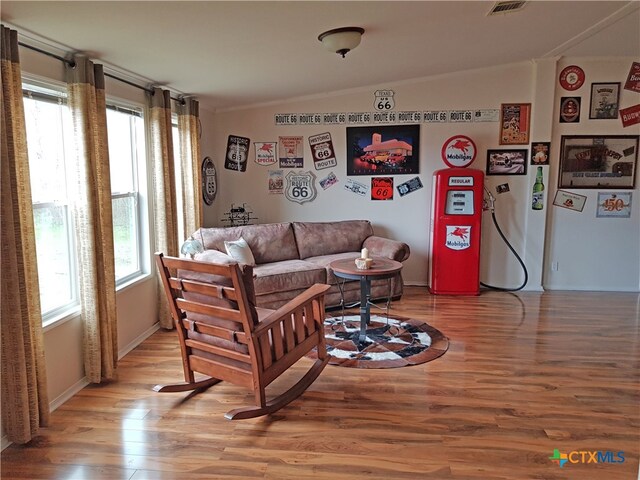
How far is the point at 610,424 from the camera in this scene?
2.58 metres

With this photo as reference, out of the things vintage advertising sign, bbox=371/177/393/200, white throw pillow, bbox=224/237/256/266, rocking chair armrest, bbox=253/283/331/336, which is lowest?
rocking chair armrest, bbox=253/283/331/336

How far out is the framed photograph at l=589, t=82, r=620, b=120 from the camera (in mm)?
5105

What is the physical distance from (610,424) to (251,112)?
461cm

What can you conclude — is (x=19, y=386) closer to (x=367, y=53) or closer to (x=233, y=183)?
(x=367, y=53)

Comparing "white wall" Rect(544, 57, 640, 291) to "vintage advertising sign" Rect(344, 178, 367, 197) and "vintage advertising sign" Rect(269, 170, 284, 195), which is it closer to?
"vintage advertising sign" Rect(344, 178, 367, 197)

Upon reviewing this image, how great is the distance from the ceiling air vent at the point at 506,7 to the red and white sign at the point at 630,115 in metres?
2.86

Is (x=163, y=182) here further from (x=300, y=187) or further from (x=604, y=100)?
(x=604, y=100)

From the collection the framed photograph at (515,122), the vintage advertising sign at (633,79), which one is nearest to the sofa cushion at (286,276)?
the framed photograph at (515,122)

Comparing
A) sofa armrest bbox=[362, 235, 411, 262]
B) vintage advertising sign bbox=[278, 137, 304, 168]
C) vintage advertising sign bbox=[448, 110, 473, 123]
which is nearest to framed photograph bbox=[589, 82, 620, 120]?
vintage advertising sign bbox=[448, 110, 473, 123]

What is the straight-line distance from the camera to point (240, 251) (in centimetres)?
454

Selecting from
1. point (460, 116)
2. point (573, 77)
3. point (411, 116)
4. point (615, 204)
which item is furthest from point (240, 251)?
point (615, 204)

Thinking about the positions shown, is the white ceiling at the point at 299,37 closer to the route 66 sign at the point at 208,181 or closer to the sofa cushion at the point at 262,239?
the route 66 sign at the point at 208,181

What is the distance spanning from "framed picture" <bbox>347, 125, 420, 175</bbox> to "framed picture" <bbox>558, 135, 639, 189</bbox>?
5.47ft

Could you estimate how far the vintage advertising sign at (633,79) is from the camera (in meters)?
5.04
